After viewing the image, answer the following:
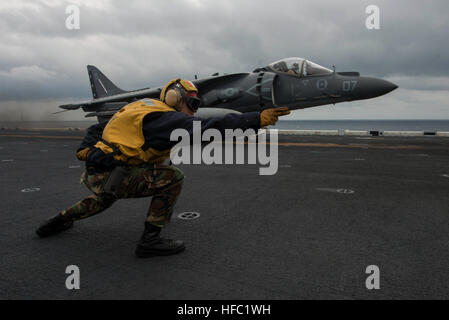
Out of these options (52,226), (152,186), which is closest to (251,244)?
(152,186)

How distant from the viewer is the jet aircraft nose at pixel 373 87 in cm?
1171

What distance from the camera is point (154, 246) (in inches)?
115

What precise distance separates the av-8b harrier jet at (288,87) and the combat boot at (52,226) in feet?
28.4

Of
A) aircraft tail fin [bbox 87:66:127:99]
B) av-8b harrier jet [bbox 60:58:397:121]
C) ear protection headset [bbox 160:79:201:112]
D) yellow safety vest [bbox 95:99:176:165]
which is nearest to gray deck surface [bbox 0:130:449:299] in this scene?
yellow safety vest [bbox 95:99:176:165]

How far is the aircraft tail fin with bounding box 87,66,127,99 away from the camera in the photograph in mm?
22625

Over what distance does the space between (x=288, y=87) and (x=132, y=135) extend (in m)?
10.6

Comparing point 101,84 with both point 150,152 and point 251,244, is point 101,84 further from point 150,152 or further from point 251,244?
point 251,244

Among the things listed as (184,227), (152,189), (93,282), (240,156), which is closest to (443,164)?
(240,156)

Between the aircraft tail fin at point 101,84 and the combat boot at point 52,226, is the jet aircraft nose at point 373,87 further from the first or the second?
the aircraft tail fin at point 101,84

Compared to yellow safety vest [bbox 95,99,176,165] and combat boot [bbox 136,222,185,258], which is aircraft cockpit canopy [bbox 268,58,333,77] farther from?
combat boot [bbox 136,222,185,258]

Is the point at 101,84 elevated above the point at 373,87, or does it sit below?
above

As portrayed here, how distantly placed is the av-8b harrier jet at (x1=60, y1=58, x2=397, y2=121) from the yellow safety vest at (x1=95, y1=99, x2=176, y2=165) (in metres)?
8.67

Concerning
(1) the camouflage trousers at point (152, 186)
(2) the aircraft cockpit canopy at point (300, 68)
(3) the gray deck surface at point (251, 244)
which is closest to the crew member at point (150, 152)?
(1) the camouflage trousers at point (152, 186)
